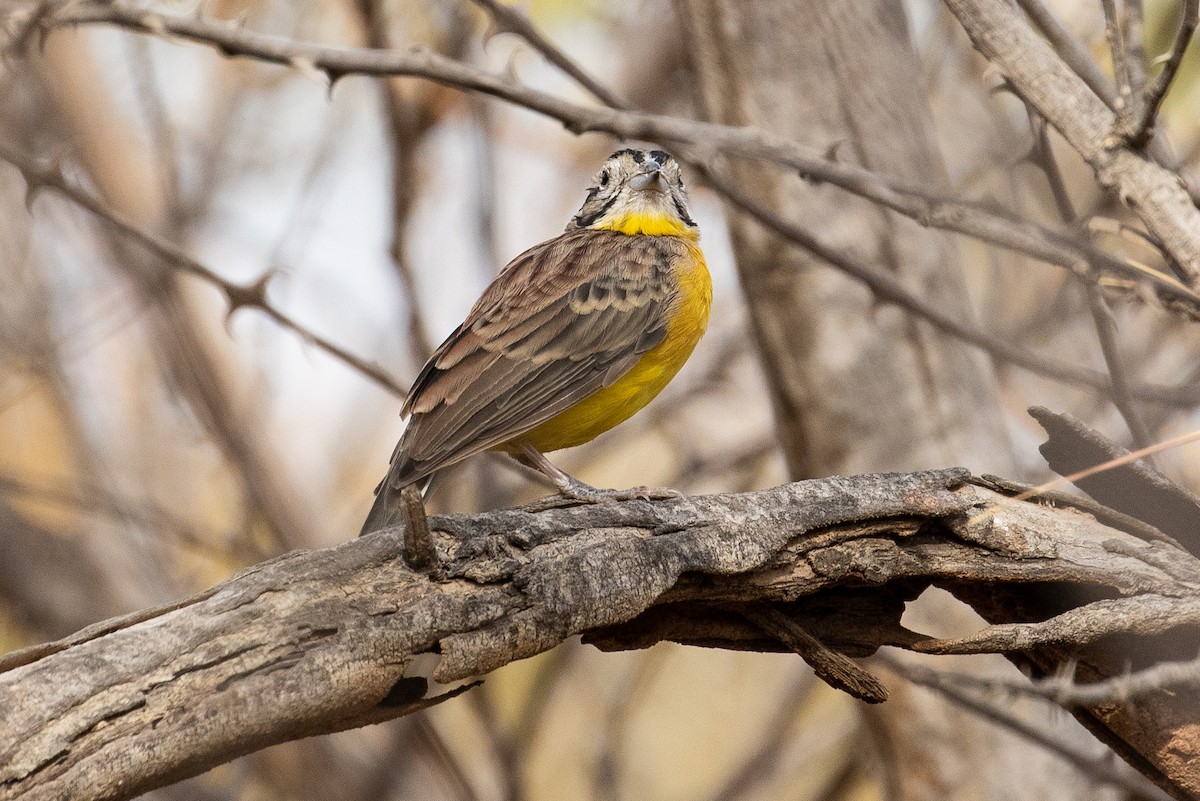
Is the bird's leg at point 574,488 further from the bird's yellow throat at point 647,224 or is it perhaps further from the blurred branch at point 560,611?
the bird's yellow throat at point 647,224

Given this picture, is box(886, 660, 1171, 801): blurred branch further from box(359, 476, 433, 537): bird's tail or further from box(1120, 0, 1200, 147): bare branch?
box(359, 476, 433, 537): bird's tail

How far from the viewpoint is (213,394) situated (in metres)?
7.28

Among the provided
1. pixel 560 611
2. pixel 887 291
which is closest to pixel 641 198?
pixel 887 291

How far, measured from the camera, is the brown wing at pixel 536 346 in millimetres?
4645

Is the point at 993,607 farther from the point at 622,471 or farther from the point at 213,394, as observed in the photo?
the point at 622,471

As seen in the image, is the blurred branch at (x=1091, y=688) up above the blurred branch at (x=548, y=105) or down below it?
below

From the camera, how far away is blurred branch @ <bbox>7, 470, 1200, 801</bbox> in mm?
2533

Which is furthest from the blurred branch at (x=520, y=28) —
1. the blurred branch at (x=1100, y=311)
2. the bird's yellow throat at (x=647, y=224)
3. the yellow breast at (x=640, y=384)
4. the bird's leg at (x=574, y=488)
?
the blurred branch at (x=1100, y=311)

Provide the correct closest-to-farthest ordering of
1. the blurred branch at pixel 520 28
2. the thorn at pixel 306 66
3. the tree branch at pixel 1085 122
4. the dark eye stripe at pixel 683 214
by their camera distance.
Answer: the tree branch at pixel 1085 122, the thorn at pixel 306 66, the blurred branch at pixel 520 28, the dark eye stripe at pixel 683 214

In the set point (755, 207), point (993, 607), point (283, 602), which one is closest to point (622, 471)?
point (755, 207)

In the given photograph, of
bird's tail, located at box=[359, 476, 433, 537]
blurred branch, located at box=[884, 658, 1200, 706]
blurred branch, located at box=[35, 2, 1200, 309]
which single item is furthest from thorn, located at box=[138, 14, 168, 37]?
blurred branch, located at box=[884, 658, 1200, 706]

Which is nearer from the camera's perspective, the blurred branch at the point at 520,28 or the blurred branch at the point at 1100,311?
the blurred branch at the point at 1100,311

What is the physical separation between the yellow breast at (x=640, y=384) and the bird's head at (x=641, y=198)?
0.62m

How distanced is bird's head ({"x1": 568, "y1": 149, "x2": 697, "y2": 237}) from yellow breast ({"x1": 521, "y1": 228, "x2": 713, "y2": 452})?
2.02 ft
